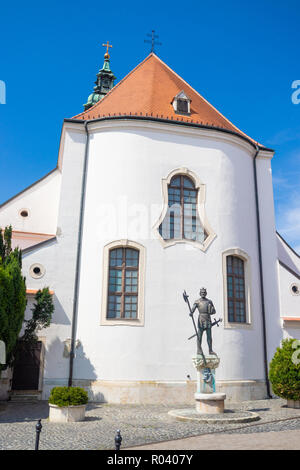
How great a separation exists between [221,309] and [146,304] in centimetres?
286

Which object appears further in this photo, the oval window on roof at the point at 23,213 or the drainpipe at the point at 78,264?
the oval window on roof at the point at 23,213

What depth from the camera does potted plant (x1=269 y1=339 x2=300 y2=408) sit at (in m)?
12.8

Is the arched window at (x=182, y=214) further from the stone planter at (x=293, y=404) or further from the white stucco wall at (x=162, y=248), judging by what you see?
the stone planter at (x=293, y=404)

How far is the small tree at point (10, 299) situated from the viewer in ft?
38.2

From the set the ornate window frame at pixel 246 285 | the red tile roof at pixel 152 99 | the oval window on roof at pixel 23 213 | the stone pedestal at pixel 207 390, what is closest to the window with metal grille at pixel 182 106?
the red tile roof at pixel 152 99

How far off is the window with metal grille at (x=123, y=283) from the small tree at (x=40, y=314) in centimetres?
208

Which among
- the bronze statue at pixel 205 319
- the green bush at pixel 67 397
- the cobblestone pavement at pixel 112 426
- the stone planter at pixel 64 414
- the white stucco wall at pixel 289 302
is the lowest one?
the cobblestone pavement at pixel 112 426

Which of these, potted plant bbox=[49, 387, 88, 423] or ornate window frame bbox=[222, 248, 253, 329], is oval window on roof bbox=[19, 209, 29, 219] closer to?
ornate window frame bbox=[222, 248, 253, 329]

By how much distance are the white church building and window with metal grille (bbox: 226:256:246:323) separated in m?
0.06

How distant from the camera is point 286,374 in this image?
13023 mm

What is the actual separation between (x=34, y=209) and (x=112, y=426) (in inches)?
449

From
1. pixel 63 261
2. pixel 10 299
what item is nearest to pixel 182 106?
pixel 63 261

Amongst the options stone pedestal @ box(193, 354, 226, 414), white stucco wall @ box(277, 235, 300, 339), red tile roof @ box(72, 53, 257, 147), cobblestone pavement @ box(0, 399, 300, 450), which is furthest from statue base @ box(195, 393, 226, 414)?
red tile roof @ box(72, 53, 257, 147)

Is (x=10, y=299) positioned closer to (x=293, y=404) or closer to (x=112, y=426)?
(x=112, y=426)
